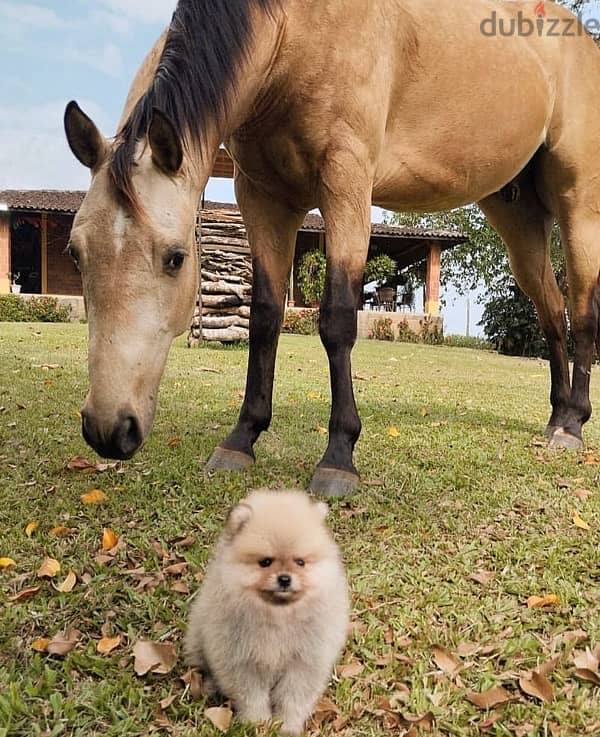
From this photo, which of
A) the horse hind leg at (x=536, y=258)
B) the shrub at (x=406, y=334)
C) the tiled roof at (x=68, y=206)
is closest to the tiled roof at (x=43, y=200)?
the tiled roof at (x=68, y=206)

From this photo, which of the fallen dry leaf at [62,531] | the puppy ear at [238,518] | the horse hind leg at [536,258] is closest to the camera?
the puppy ear at [238,518]

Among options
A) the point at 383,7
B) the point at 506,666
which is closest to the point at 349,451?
the point at 506,666

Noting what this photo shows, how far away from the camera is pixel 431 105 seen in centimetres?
320

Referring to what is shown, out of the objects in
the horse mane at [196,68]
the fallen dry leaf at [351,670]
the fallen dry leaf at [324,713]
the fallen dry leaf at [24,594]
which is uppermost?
the horse mane at [196,68]

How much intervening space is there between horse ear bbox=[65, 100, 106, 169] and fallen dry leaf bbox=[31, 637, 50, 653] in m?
1.46

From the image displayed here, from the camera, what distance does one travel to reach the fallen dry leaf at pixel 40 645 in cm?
161

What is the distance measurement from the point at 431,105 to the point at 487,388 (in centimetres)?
491

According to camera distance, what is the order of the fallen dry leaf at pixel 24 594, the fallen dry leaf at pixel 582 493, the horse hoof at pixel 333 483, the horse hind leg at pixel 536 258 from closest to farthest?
the fallen dry leaf at pixel 24 594 → the horse hoof at pixel 333 483 → the fallen dry leaf at pixel 582 493 → the horse hind leg at pixel 536 258

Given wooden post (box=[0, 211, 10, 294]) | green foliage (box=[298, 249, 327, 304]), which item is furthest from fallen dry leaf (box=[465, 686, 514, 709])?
wooden post (box=[0, 211, 10, 294])

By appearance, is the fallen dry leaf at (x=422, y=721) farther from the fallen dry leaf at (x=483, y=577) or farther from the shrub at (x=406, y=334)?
the shrub at (x=406, y=334)

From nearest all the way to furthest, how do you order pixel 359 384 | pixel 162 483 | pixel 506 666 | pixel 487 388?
1. pixel 506 666
2. pixel 162 483
3. pixel 359 384
4. pixel 487 388

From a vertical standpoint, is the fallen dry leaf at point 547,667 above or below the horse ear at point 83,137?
below

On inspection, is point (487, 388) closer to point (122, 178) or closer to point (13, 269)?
point (122, 178)

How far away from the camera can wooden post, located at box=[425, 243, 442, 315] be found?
2159 cm
